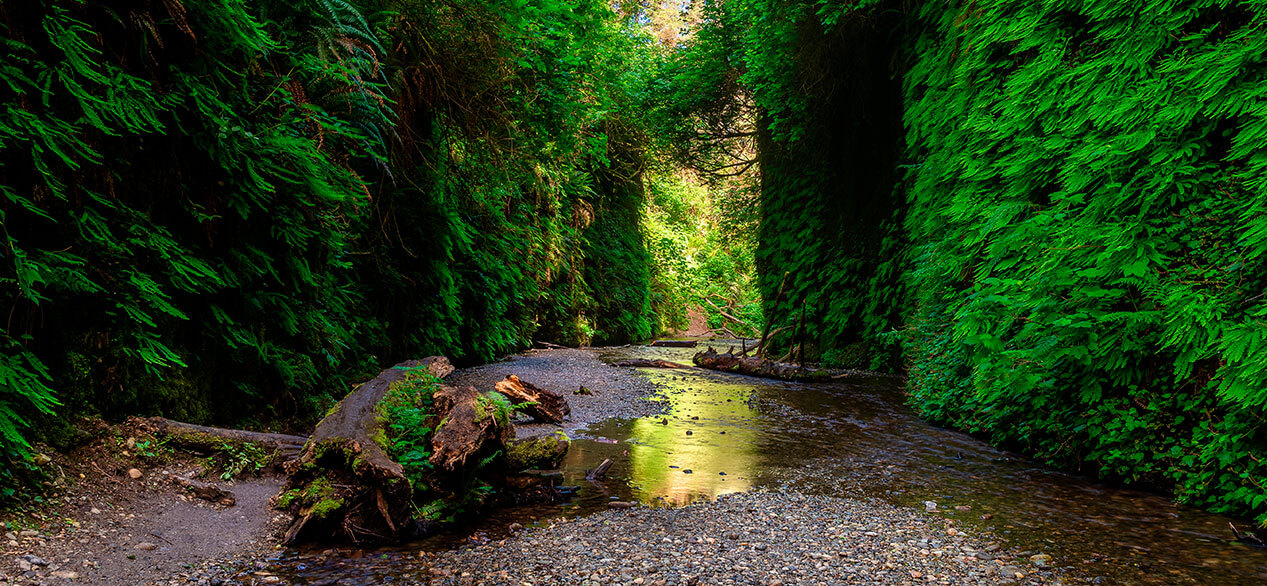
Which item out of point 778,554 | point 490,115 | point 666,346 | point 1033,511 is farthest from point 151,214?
point 666,346

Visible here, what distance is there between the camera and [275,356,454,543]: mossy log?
124 inches

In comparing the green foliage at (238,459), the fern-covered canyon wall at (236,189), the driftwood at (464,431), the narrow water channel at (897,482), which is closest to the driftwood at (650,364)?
the fern-covered canyon wall at (236,189)

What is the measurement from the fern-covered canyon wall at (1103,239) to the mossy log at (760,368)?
2475 mm

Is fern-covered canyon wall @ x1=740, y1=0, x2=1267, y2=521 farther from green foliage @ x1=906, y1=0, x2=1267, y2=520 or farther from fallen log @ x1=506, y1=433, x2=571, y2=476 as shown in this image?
fallen log @ x1=506, y1=433, x2=571, y2=476

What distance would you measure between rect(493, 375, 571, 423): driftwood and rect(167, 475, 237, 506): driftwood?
2.99 metres

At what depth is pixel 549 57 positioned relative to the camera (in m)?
9.87

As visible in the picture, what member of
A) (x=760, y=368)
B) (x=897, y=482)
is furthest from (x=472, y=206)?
(x=897, y=482)

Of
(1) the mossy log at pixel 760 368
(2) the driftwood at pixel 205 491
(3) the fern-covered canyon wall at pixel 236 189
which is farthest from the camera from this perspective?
(1) the mossy log at pixel 760 368

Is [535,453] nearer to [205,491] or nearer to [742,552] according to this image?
[742,552]

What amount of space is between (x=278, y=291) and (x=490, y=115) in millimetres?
3989

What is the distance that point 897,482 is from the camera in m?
4.50

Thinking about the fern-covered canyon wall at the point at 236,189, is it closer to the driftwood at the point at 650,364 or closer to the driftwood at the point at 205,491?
the driftwood at the point at 205,491

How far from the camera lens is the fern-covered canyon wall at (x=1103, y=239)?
3.58m

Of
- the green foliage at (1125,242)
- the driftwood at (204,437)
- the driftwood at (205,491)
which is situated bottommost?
the driftwood at (205,491)
